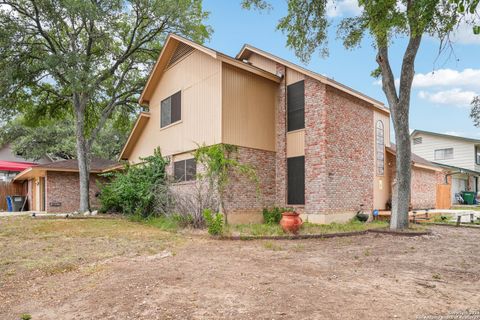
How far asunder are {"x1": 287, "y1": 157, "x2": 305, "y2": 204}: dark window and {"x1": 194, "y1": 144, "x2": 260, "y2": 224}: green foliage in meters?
1.81

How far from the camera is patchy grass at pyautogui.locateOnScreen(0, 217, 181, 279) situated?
647 cm

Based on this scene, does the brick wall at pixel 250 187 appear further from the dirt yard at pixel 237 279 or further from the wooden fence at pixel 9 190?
the wooden fence at pixel 9 190

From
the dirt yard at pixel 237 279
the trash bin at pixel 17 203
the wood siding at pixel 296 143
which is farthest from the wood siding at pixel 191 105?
the trash bin at pixel 17 203

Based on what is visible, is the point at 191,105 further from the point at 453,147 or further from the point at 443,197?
the point at 453,147

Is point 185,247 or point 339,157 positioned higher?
point 339,157

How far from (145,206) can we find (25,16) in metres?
12.7

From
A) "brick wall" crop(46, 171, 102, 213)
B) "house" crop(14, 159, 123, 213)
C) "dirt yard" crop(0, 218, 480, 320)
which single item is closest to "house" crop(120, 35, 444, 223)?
"dirt yard" crop(0, 218, 480, 320)

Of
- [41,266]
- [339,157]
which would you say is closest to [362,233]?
[339,157]

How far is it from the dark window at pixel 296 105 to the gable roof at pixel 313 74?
69cm

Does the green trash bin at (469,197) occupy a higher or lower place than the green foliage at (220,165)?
lower

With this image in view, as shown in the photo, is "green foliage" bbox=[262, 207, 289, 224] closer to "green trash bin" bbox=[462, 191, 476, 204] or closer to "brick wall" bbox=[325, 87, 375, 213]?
"brick wall" bbox=[325, 87, 375, 213]

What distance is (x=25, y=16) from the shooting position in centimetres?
1838

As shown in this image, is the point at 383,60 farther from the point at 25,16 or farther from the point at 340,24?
the point at 25,16

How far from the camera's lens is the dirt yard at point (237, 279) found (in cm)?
402
